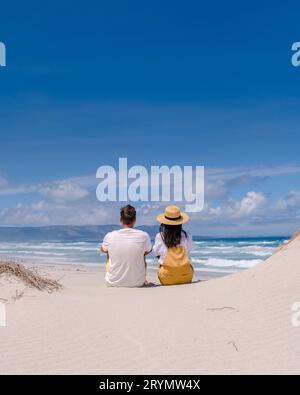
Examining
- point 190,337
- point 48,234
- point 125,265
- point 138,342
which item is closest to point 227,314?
point 190,337


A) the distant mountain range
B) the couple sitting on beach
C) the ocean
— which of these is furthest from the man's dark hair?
the distant mountain range

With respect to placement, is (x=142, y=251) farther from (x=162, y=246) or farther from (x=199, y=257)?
(x=199, y=257)

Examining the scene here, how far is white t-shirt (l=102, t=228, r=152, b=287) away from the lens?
29.6 ft

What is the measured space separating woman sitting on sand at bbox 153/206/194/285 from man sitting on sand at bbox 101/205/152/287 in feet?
1.00

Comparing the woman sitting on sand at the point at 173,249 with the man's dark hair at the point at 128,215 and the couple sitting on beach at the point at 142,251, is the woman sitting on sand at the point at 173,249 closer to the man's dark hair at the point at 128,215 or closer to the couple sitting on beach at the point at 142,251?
the couple sitting on beach at the point at 142,251

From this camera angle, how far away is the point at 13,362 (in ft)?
16.1

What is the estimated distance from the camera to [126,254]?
9000 mm

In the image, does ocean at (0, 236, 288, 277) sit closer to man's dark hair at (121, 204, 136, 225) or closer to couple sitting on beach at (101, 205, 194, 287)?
couple sitting on beach at (101, 205, 194, 287)

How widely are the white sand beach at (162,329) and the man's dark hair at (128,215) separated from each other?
154 centimetres

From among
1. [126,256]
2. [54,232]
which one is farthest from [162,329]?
[54,232]

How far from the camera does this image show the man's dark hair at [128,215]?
9.12 metres

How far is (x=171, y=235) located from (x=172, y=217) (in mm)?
331

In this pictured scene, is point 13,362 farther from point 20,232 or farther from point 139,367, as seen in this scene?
point 20,232
